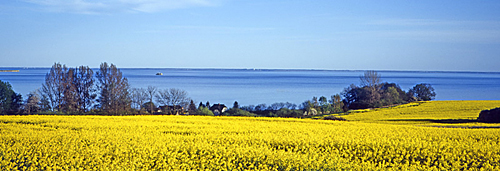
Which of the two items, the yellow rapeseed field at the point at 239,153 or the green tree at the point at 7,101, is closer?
the yellow rapeseed field at the point at 239,153

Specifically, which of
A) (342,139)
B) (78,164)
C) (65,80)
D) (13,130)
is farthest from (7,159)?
(65,80)

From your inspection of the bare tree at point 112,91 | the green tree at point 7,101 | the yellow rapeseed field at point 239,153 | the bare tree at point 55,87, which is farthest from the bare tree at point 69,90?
the yellow rapeseed field at point 239,153

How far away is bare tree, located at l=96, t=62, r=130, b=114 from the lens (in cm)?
4766

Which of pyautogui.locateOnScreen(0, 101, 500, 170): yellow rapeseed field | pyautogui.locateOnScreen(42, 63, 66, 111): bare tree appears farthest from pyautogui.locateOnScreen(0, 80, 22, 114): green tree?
pyautogui.locateOnScreen(0, 101, 500, 170): yellow rapeseed field

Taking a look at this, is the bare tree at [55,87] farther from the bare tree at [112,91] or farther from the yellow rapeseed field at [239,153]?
the yellow rapeseed field at [239,153]

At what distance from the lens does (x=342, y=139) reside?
12227mm

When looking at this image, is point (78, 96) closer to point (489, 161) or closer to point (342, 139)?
point (342, 139)

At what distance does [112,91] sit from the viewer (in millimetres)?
49156

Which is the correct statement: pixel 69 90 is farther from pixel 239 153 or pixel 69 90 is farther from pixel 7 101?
pixel 239 153

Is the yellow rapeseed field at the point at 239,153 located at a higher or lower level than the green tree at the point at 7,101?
lower

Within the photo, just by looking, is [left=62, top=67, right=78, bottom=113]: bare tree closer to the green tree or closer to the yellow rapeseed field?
the green tree

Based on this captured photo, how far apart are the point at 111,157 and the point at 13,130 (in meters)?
6.59

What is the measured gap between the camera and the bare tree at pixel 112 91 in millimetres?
47656

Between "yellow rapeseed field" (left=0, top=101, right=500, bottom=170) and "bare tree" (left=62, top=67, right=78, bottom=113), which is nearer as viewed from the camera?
"yellow rapeseed field" (left=0, top=101, right=500, bottom=170)
